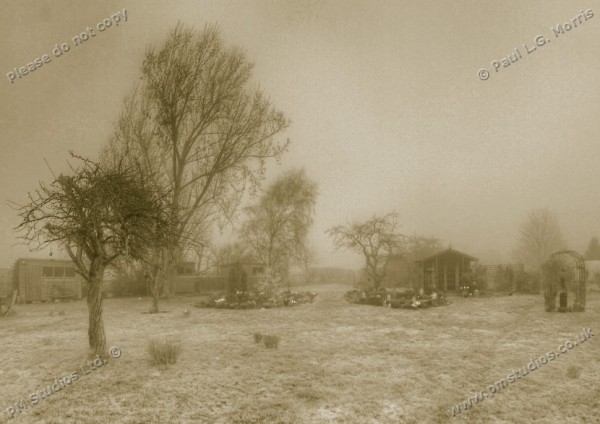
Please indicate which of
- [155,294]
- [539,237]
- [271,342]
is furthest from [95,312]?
[539,237]

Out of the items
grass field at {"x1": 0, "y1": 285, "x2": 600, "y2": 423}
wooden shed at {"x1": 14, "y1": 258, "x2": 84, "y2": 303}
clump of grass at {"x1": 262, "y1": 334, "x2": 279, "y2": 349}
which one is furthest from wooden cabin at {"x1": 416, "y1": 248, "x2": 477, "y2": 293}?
wooden shed at {"x1": 14, "y1": 258, "x2": 84, "y2": 303}

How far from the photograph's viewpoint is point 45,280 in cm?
2658

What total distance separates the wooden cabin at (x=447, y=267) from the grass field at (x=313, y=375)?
15173 mm

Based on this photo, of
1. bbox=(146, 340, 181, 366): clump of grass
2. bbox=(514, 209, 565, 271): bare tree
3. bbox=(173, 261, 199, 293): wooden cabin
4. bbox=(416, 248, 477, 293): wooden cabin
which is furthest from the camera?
bbox=(514, 209, 565, 271): bare tree

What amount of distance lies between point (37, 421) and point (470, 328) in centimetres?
1203

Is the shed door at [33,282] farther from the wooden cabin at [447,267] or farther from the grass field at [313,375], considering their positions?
the wooden cabin at [447,267]

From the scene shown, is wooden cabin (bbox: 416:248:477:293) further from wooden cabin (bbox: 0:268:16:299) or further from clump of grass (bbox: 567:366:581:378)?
wooden cabin (bbox: 0:268:16:299)

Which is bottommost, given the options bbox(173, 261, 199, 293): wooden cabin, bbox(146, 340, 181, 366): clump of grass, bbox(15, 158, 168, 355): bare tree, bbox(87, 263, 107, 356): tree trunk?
bbox(173, 261, 199, 293): wooden cabin

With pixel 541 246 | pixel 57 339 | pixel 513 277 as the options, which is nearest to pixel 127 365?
pixel 57 339

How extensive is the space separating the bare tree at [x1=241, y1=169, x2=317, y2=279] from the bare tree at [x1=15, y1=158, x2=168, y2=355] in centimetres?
2298

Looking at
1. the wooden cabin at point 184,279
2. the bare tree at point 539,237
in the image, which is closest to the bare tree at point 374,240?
the wooden cabin at point 184,279

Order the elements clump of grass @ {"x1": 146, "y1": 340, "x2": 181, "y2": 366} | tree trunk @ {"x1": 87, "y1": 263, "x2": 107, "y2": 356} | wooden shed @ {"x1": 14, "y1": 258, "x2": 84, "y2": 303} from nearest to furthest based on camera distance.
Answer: clump of grass @ {"x1": 146, "y1": 340, "x2": 181, "y2": 366}
tree trunk @ {"x1": 87, "y1": 263, "x2": 107, "y2": 356}
wooden shed @ {"x1": 14, "y1": 258, "x2": 84, "y2": 303}

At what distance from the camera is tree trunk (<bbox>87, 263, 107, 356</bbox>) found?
28.4 feet

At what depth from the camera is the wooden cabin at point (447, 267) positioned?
28609mm
